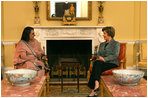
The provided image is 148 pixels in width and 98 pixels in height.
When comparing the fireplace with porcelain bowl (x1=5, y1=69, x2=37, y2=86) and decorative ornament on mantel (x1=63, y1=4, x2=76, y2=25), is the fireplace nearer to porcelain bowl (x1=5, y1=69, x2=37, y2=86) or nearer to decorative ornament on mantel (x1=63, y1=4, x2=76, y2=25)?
decorative ornament on mantel (x1=63, y1=4, x2=76, y2=25)

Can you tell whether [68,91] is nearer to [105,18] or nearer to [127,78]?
[127,78]

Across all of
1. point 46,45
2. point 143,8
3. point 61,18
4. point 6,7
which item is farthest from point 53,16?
point 143,8

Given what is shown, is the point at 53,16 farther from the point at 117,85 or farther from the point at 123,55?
the point at 117,85

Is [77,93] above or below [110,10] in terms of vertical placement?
below

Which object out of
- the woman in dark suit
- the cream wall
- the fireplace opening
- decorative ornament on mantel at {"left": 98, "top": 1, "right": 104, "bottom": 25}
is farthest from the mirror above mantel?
the woman in dark suit

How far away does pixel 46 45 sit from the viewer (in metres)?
4.42

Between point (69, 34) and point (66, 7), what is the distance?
66 cm

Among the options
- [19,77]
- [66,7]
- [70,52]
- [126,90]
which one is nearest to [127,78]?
[126,90]

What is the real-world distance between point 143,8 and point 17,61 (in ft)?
10.5

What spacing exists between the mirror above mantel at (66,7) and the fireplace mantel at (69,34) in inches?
10.3

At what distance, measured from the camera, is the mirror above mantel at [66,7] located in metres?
4.30

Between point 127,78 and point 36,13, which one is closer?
point 127,78

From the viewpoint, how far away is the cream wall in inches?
170

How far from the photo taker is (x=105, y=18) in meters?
4.33
